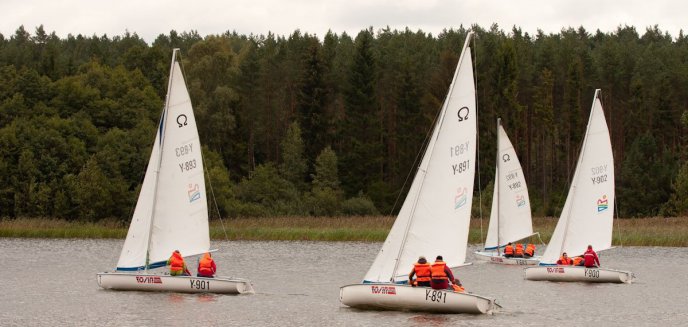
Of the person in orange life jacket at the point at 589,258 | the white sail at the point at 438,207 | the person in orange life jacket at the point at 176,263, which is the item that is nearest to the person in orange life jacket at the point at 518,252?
the person in orange life jacket at the point at 589,258

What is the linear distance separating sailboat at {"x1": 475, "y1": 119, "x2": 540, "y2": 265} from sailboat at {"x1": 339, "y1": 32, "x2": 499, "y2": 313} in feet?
88.2

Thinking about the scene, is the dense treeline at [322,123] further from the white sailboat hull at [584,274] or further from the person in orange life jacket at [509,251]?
the white sailboat hull at [584,274]

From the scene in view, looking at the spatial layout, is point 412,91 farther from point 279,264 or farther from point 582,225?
point 582,225

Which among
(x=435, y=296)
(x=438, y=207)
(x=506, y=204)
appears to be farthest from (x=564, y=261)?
(x=435, y=296)

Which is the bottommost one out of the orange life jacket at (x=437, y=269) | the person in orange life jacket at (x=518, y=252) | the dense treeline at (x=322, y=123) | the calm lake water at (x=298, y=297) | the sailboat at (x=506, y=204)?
the calm lake water at (x=298, y=297)

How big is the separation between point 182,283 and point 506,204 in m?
26.3

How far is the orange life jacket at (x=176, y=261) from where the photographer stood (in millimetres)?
39906

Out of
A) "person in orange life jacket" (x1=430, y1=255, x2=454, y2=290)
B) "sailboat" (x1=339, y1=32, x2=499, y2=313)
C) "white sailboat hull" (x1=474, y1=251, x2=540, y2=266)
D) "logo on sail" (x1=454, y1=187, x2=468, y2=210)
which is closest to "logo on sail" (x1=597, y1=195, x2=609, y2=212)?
"white sailboat hull" (x1=474, y1=251, x2=540, y2=266)

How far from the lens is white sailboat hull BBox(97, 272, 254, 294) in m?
39.4

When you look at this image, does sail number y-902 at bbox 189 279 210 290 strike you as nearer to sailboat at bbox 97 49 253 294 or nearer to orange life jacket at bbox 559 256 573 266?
sailboat at bbox 97 49 253 294

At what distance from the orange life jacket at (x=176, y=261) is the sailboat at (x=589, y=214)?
56.0ft

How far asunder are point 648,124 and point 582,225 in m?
74.8

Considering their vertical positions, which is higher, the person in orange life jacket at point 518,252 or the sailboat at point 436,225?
the sailboat at point 436,225

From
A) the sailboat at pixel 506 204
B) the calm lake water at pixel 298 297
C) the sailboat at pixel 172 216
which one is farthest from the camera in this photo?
the sailboat at pixel 506 204
